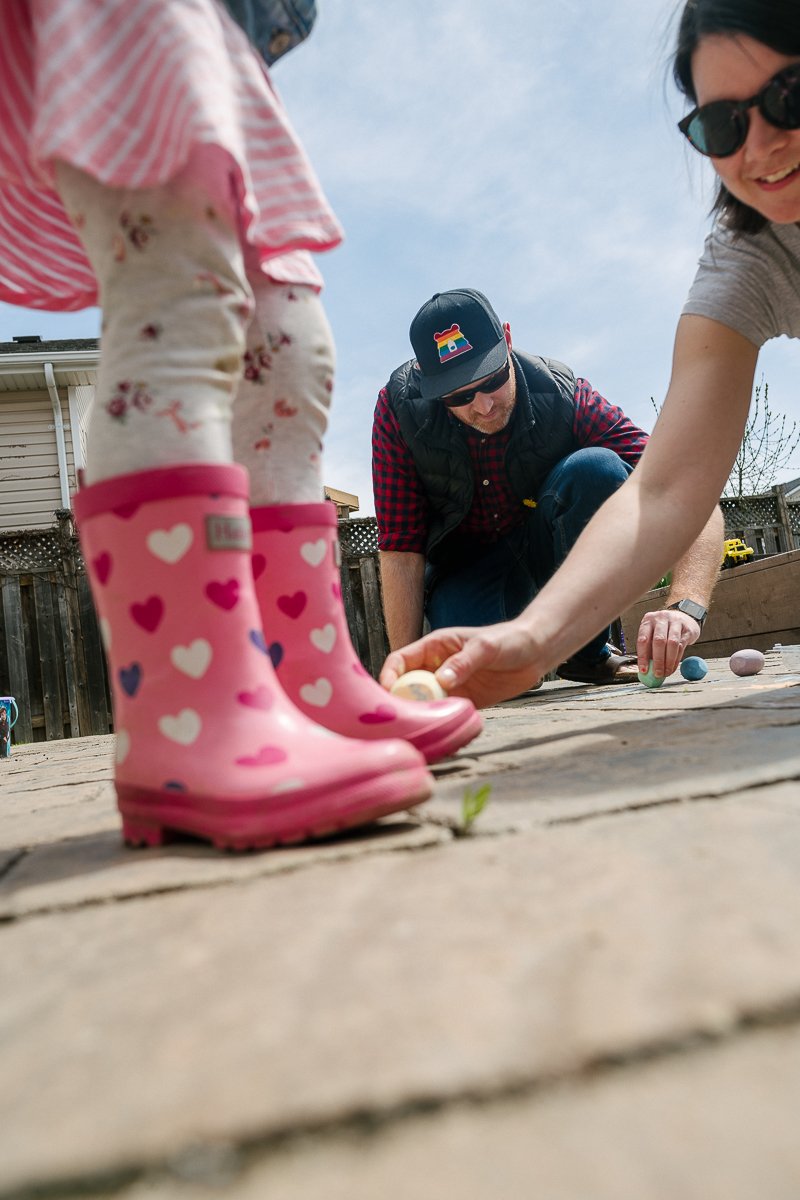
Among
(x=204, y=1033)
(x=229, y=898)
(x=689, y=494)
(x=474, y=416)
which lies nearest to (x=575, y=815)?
(x=229, y=898)

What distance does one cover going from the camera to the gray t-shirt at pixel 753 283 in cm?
192

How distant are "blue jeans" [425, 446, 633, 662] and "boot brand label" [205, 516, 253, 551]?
8.27ft

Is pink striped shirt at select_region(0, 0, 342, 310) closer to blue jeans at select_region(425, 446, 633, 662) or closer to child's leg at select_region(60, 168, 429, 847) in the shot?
child's leg at select_region(60, 168, 429, 847)

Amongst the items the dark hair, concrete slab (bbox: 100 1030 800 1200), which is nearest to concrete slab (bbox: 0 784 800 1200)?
concrete slab (bbox: 100 1030 800 1200)

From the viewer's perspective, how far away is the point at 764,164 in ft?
5.89

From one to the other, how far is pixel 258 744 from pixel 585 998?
0.58m

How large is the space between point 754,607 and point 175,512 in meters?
5.01

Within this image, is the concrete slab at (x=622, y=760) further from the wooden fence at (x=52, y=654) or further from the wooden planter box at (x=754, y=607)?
the wooden fence at (x=52, y=654)

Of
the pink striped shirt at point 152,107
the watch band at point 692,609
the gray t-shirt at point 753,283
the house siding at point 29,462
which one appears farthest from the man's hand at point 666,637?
the house siding at point 29,462

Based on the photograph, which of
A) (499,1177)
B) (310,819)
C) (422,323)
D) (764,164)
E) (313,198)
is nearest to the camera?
(499,1177)

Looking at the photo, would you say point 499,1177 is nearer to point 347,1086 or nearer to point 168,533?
point 347,1086

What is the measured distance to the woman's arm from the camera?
5.33 ft

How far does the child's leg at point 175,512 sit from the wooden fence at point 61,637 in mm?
5493

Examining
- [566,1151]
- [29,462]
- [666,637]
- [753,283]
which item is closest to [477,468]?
[666,637]
